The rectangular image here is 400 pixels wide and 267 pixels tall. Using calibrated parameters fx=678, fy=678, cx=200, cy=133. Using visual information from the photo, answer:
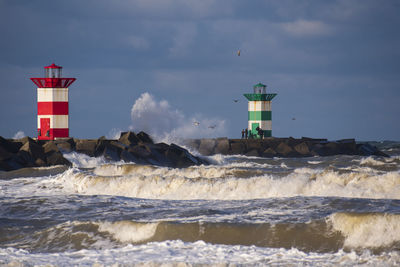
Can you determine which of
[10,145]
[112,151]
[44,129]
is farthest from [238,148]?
[10,145]

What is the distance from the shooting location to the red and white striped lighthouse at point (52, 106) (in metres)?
21.4

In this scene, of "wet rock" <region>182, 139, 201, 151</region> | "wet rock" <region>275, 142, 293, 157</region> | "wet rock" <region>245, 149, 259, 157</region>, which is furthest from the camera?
"wet rock" <region>182, 139, 201, 151</region>

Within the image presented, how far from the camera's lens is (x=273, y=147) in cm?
2675

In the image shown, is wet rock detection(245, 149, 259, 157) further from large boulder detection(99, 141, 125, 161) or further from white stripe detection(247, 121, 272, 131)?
large boulder detection(99, 141, 125, 161)

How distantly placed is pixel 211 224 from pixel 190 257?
124cm

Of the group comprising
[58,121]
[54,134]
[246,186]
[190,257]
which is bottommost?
[190,257]

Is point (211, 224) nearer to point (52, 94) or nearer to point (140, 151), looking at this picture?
point (140, 151)

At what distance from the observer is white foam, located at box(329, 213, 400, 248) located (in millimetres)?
6625

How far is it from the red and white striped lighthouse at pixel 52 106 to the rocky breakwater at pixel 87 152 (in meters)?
0.78

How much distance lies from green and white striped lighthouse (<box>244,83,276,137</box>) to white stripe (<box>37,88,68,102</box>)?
986 centimetres

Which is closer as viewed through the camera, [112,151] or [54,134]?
[112,151]

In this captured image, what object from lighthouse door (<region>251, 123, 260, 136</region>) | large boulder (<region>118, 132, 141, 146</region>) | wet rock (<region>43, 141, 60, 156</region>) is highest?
lighthouse door (<region>251, 123, 260, 136</region>)

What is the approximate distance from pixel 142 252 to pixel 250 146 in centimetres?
2015

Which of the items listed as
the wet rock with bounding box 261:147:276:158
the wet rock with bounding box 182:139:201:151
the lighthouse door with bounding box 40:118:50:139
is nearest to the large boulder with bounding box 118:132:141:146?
the lighthouse door with bounding box 40:118:50:139
